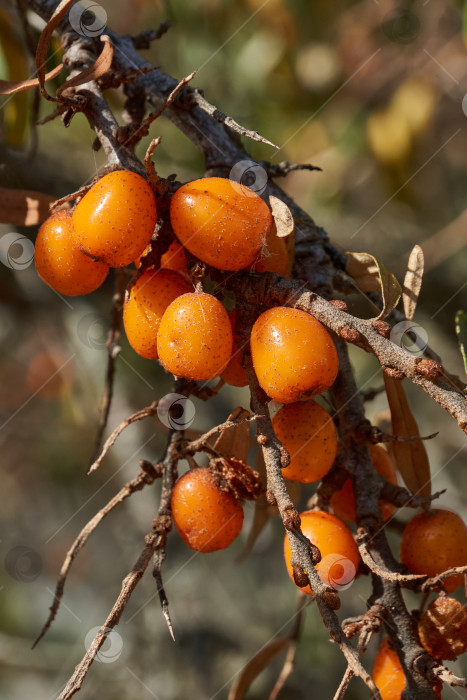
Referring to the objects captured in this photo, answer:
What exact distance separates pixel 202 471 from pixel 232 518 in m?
0.08

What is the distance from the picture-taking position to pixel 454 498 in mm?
2412

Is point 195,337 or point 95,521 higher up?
point 195,337

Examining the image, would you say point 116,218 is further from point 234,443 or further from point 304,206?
point 304,206

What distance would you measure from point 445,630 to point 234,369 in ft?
1.54

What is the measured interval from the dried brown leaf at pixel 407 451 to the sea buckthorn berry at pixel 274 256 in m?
0.28

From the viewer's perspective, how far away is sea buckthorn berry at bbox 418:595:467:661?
938 mm

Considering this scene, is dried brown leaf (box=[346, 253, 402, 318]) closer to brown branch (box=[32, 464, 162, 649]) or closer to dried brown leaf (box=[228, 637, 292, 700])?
brown branch (box=[32, 464, 162, 649])

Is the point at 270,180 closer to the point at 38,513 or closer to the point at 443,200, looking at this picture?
the point at 443,200

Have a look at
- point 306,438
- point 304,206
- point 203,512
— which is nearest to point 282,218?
point 306,438

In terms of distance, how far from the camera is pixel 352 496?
3.75ft

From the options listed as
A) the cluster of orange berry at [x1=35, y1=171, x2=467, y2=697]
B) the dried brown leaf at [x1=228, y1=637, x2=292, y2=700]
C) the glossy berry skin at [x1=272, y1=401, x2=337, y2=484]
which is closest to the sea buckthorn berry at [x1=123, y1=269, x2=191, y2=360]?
the cluster of orange berry at [x1=35, y1=171, x2=467, y2=697]

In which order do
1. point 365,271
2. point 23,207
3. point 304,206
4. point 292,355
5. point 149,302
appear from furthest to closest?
point 304,206, point 23,207, point 365,271, point 149,302, point 292,355

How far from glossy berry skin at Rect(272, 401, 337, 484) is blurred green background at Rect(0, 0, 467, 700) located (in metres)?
1.21

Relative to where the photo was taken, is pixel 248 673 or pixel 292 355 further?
pixel 248 673
